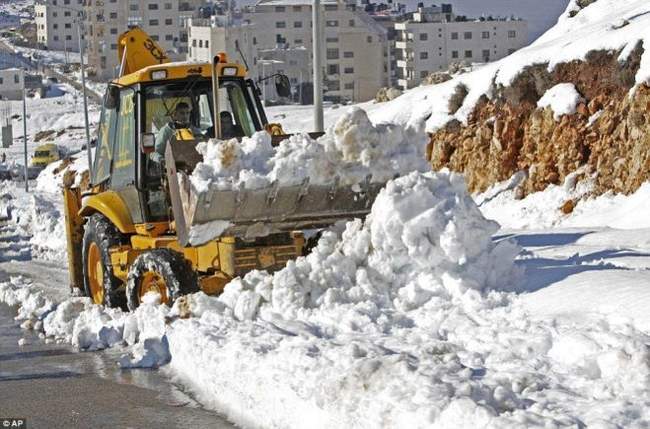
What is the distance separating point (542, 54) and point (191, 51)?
71.9m

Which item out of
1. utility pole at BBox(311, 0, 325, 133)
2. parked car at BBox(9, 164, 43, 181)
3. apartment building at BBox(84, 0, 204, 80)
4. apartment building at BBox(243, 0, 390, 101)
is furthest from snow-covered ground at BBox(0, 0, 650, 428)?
apartment building at BBox(84, 0, 204, 80)

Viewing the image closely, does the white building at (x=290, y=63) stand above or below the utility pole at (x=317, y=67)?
above

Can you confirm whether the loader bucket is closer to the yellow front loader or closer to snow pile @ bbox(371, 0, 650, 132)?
the yellow front loader

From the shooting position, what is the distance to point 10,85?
439 feet

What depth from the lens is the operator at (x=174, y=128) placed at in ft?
44.8

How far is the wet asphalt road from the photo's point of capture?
961cm

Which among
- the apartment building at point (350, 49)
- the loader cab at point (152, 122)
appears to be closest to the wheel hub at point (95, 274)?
the loader cab at point (152, 122)

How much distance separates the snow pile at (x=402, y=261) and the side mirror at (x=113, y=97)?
11.3 feet

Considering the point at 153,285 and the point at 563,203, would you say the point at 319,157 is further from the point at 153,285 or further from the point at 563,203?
the point at 563,203

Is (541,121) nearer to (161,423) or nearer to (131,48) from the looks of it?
(131,48)

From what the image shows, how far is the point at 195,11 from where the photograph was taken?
447 feet

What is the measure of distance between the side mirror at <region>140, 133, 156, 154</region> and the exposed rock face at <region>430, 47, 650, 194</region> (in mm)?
9894

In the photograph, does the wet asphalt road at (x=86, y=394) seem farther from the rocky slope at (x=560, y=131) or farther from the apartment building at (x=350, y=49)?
the apartment building at (x=350, y=49)

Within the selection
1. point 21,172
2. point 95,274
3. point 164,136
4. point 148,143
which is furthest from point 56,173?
point 164,136
